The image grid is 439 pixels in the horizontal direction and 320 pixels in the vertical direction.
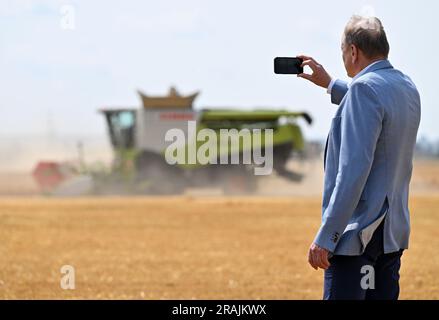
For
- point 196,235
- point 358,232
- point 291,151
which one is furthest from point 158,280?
point 291,151

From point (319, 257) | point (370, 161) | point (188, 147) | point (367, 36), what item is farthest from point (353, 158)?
point (188, 147)

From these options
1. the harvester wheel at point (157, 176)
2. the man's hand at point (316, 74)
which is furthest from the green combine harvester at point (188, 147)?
the man's hand at point (316, 74)

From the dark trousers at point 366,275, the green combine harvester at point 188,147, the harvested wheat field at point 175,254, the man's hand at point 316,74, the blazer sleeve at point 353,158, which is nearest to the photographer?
the blazer sleeve at point 353,158

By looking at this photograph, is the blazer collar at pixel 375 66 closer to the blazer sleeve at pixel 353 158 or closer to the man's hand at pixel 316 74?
the blazer sleeve at pixel 353 158

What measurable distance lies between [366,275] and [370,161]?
0.49 meters

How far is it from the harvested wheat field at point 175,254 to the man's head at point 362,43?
4.91 metres

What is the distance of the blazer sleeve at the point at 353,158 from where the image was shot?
364 centimetres

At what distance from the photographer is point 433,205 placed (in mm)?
22766

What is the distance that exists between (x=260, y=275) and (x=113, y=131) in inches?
903

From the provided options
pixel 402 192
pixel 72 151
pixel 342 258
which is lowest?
pixel 72 151

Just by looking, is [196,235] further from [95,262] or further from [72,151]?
[72,151]

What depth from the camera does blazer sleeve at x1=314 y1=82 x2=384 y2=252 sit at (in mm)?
3639

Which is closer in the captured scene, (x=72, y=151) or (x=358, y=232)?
(x=358, y=232)
